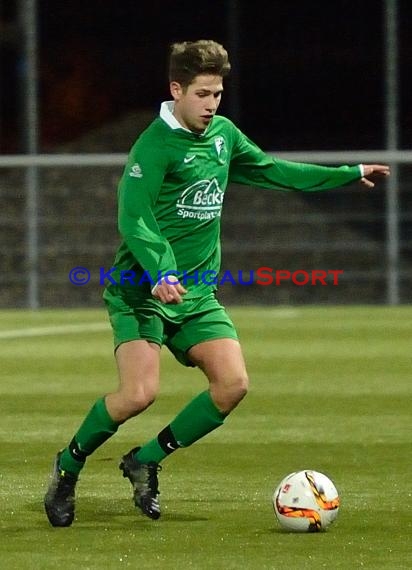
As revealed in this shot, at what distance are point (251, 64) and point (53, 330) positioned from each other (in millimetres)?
5590

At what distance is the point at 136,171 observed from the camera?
6.56m

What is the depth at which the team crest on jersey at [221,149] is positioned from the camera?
22.5 ft

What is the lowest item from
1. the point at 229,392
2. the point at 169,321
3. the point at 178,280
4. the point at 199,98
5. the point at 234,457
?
the point at 234,457

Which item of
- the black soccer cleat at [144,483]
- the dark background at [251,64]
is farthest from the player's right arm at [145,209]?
the dark background at [251,64]

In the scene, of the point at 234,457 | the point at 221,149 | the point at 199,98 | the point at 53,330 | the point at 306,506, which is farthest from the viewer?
the point at 53,330

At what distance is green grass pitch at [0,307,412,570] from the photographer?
5.96 metres

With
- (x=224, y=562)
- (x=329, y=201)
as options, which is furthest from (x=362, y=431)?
(x=329, y=201)

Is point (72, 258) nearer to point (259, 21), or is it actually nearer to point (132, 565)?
point (259, 21)

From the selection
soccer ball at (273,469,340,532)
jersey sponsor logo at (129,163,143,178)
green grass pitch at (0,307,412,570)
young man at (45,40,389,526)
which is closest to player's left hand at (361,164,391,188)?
young man at (45,40,389,526)

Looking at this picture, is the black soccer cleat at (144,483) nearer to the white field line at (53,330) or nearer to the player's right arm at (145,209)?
the player's right arm at (145,209)

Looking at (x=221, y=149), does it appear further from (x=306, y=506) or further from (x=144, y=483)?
(x=306, y=506)

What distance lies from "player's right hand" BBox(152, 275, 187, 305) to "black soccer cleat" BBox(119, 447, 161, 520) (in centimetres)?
82

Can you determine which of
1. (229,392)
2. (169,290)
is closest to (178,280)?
(169,290)

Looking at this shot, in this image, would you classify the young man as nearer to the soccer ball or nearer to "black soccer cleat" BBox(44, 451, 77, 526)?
"black soccer cleat" BBox(44, 451, 77, 526)
